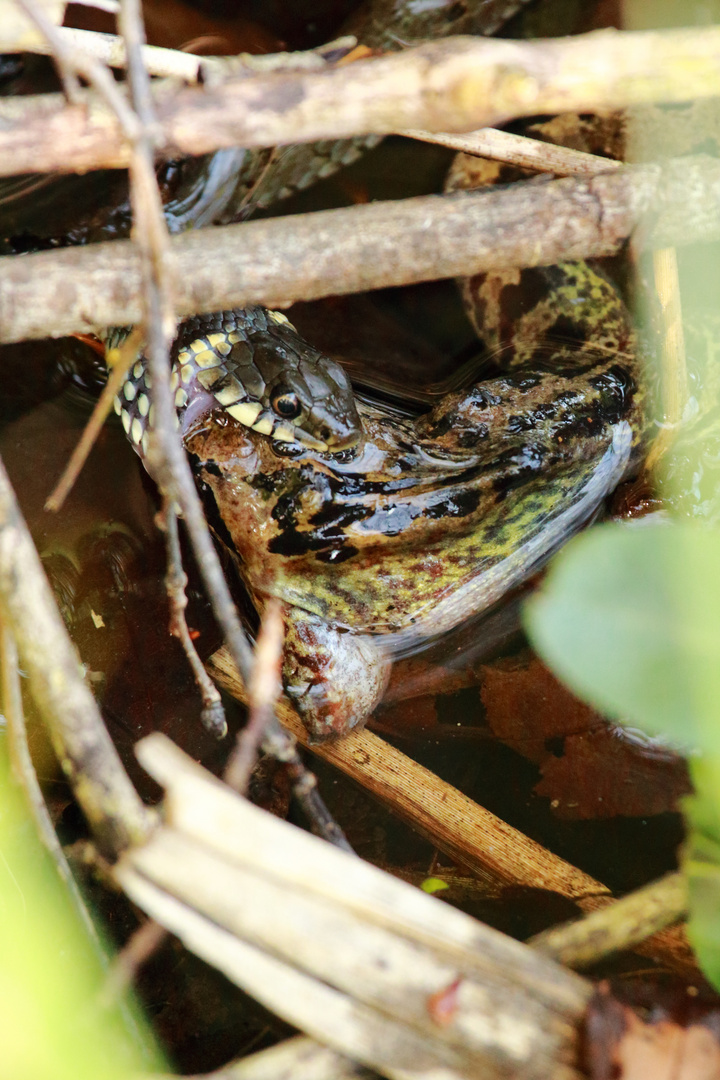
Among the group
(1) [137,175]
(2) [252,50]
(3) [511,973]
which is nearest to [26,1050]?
(3) [511,973]

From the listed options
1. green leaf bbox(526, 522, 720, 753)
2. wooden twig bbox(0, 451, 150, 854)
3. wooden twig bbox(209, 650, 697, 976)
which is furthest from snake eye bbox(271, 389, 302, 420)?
green leaf bbox(526, 522, 720, 753)

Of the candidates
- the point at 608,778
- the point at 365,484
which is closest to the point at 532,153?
the point at 365,484

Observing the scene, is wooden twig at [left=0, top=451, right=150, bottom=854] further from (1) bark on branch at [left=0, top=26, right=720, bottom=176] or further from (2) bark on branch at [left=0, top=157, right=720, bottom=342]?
(1) bark on branch at [left=0, top=26, right=720, bottom=176]

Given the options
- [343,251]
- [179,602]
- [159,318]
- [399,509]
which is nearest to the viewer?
[159,318]

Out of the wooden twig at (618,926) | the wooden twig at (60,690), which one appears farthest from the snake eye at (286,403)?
the wooden twig at (618,926)

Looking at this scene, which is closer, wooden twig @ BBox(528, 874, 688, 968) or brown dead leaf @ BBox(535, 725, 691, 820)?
wooden twig @ BBox(528, 874, 688, 968)

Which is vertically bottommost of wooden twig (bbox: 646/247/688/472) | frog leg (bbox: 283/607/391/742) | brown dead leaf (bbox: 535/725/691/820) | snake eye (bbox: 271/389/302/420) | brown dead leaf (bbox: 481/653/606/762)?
brown dead leaf (bbox: 535/725/691/820)

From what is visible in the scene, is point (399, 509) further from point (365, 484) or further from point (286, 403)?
point (286, 403)
